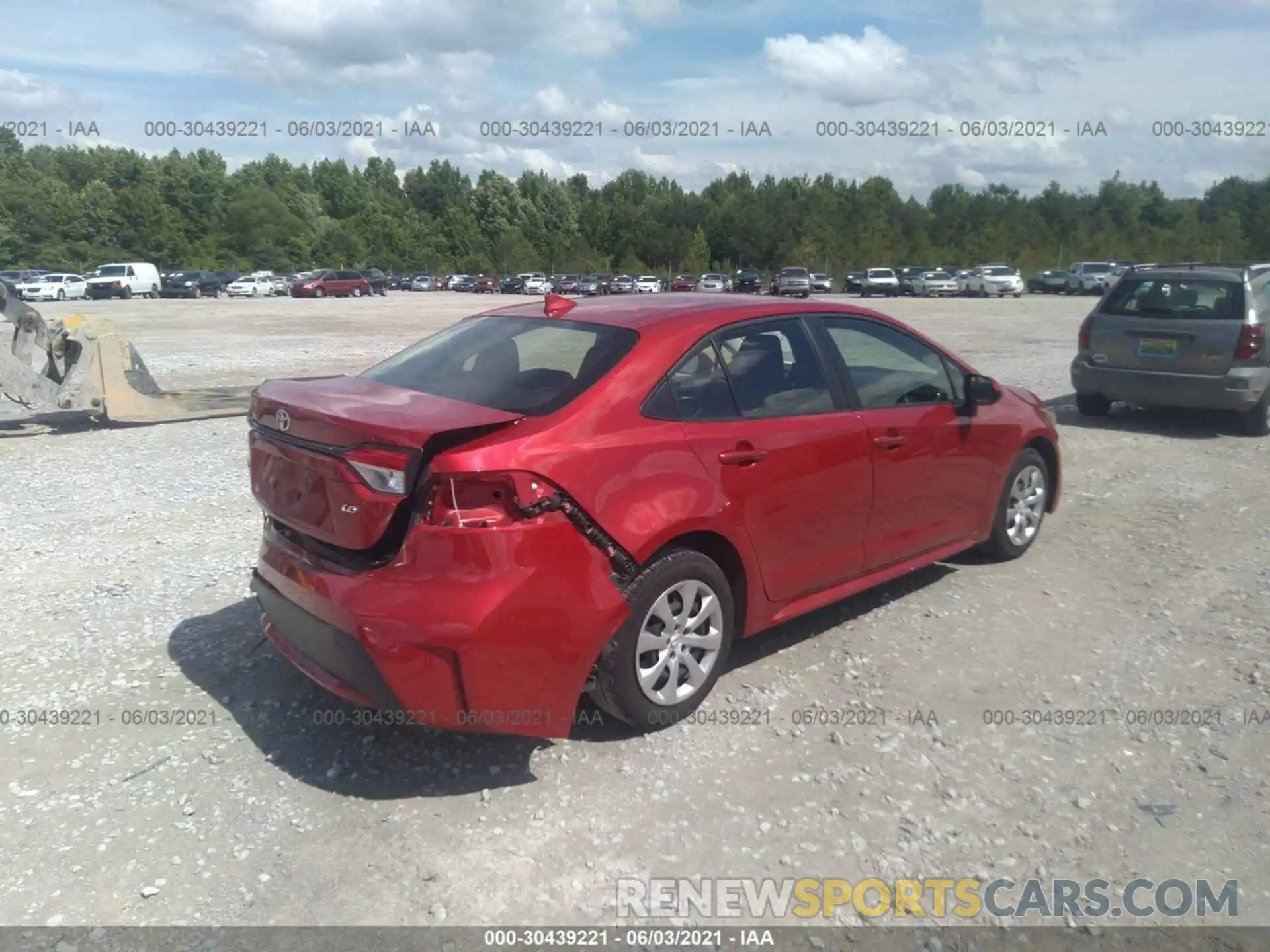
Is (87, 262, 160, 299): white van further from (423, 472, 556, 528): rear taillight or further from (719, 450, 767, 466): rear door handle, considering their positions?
(423, 472, 556, 528): rear taillight

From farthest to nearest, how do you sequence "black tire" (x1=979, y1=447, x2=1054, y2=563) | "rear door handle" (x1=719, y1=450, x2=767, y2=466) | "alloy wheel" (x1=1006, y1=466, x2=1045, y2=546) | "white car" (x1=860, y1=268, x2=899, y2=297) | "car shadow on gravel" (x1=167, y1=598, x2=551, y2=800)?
"white car" (x1=860, y1=268, x2=899, y2=297)
"alloy wheel" (x1=1006, y1=466, x2=1045, y2=546)
"black tire" (x1=979, y1=447, x2=1054, y2=563)
"rear door handle" (x1=719, y1=450, x2=767, y2=466)
"car shadow on gravel" (x1=167, y1=598, x2=551, y2=800)

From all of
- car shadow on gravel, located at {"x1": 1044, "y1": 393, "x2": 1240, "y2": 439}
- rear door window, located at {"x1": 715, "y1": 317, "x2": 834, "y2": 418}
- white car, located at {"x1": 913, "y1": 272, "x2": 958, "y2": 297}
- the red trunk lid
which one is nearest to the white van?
white car, located at {"x1": 913, "y1": 272, "x2": 958, "y2": 297}

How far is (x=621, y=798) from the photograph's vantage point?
3641 mm

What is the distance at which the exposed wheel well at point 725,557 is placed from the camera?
13.1 ft

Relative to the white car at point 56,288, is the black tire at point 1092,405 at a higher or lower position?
lower

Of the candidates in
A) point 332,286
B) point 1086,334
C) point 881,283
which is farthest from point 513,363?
point 332,286

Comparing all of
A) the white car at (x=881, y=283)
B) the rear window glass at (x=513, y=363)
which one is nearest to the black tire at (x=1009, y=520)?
the rear window glass at (x=513, y=363)

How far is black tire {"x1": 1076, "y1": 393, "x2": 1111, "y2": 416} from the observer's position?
1105cm

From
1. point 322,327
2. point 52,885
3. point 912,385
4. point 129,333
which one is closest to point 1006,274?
point 322,327

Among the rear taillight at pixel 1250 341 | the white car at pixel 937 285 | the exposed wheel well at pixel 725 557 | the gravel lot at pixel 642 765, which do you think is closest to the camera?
the gravel lot at pixel 642 765

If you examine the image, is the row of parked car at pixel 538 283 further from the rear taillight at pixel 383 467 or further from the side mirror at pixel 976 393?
the rear taillight at pixel 383 467

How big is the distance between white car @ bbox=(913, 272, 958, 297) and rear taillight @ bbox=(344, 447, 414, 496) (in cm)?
5465

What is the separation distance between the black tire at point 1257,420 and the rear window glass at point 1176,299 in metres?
0.92

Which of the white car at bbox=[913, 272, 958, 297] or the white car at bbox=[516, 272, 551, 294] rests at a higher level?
the white car at bbox=[516, 272, 551, 294]
